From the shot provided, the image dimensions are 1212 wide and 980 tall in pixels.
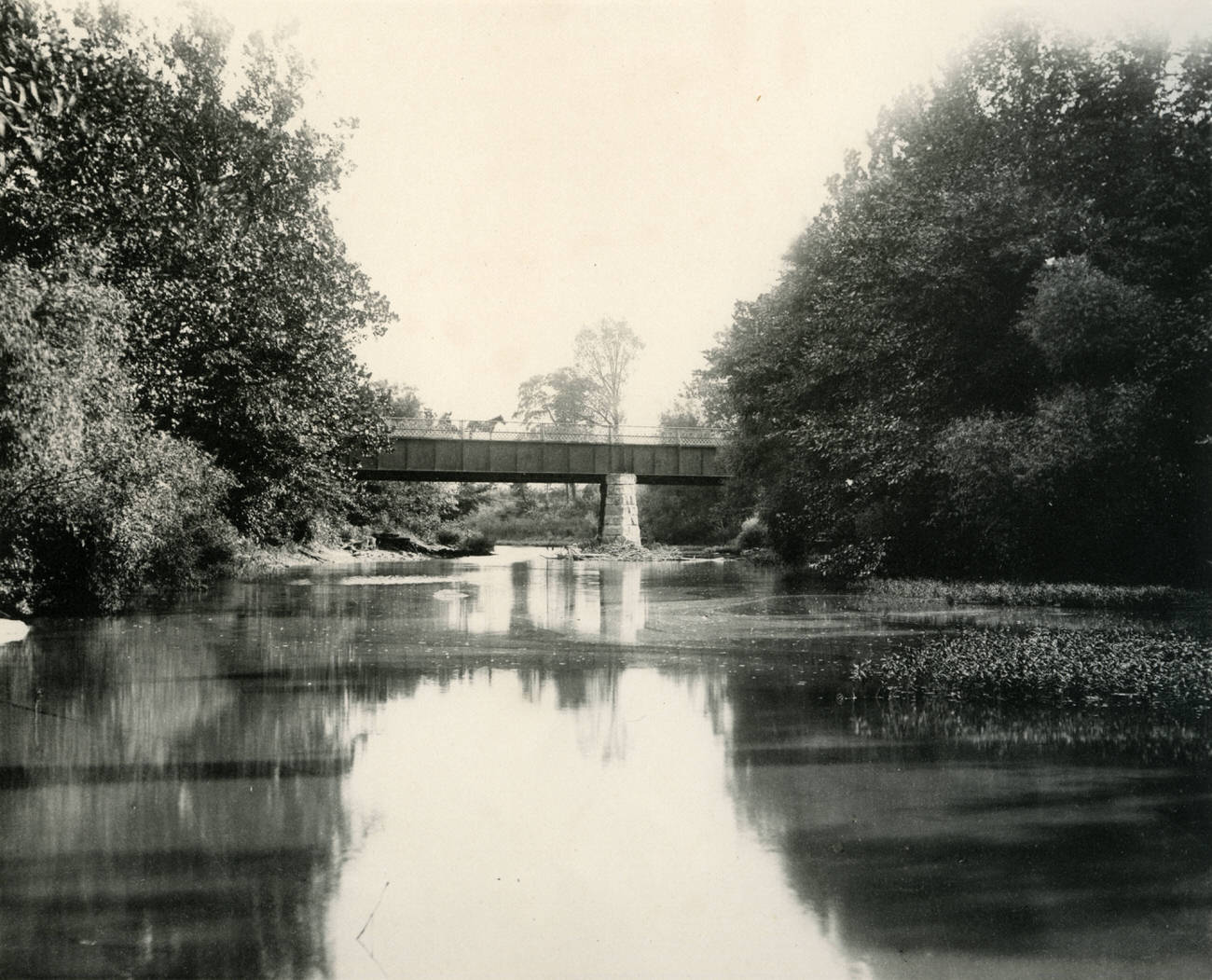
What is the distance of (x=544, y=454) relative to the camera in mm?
48281

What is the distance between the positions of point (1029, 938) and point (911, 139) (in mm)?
27764

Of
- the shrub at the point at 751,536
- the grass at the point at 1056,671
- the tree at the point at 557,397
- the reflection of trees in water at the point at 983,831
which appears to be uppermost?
the tree at the point at 557,397

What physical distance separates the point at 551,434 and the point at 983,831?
43.4m

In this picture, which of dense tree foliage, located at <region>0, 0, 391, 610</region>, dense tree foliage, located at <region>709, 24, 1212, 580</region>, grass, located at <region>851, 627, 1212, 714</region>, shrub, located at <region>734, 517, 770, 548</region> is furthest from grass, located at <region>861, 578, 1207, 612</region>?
shrub, located at <region>734, 517, 770, 548</region>

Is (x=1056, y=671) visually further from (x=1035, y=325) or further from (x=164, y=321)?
(x=164, y=321)

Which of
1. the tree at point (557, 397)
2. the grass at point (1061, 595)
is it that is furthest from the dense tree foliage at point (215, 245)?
the tree at point (557, 397)

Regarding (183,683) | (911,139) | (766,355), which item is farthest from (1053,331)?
(183,683)

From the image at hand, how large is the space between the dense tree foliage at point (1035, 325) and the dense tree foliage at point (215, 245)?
45.9 feet

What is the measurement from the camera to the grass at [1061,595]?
67.5 ft

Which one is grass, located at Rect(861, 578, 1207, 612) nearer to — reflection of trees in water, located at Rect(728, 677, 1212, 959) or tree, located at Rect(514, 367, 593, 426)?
reflection of trees in water, located at Rect(728, 677, 1212, 959)

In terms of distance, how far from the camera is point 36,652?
13891 mm

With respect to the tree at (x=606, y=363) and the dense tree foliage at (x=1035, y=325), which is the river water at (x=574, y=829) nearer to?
the dense tree foliage at (x=1035, y=325)

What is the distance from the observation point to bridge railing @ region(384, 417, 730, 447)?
46.6 meters

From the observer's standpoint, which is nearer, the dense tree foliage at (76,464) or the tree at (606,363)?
the dense tree foliage at (76,464)
